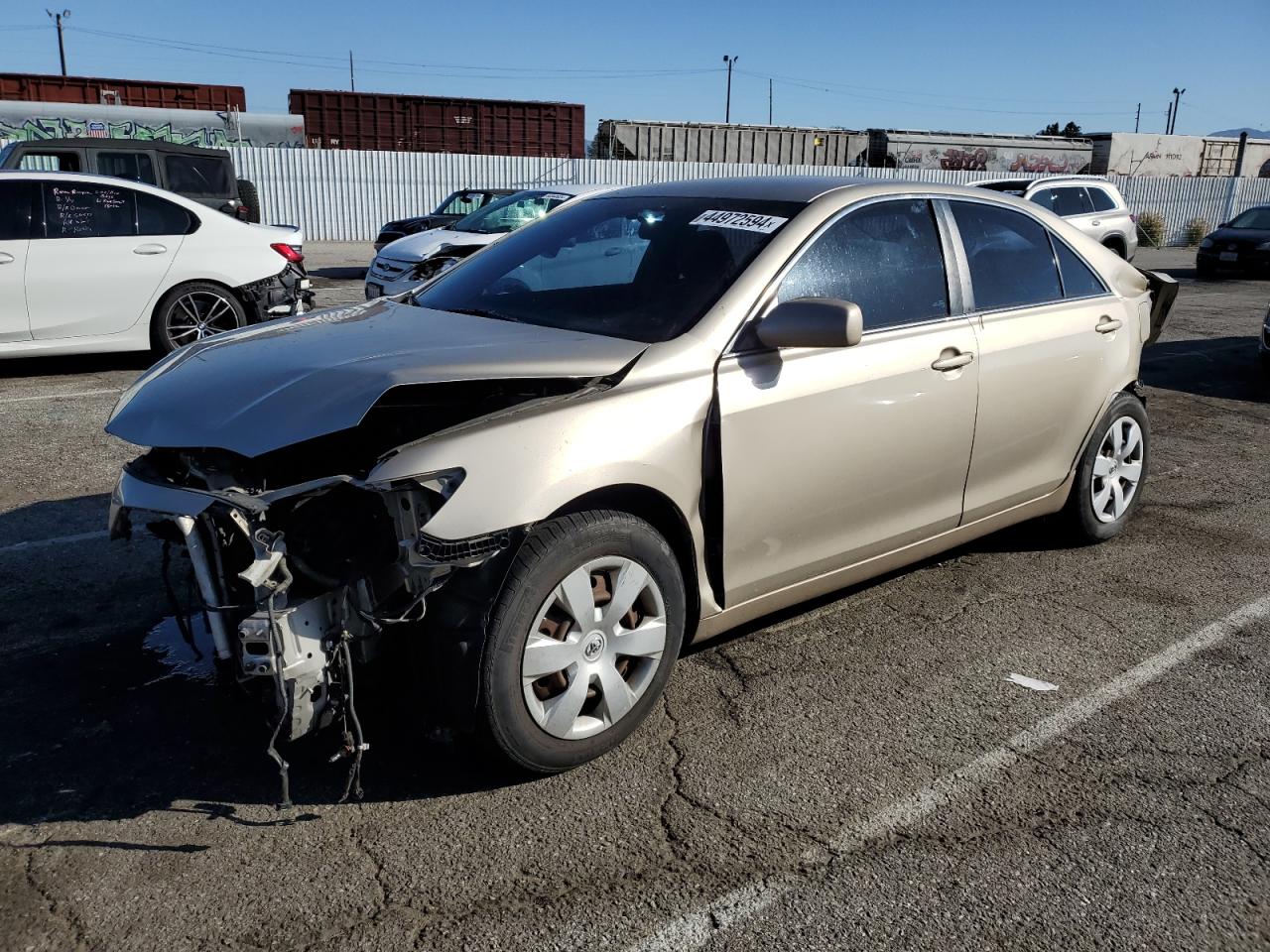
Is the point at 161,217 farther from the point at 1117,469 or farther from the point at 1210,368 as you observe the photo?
the point at 1210,368

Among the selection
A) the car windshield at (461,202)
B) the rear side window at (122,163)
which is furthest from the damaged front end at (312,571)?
the car windshield at (461,202)

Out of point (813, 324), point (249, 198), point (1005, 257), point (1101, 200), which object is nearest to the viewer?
point (813, 324)

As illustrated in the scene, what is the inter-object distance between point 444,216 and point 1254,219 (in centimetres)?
1691

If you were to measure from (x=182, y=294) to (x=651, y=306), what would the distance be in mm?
6711

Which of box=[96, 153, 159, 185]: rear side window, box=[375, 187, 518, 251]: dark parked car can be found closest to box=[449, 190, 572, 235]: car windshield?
box=[375, 187, 518, 251]: dark parked car

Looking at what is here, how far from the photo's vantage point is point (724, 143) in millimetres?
34812

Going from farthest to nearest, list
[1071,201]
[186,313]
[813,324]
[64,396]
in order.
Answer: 1. [1071,201]
2. [186,313]
3. [64,396]
4. [813,324]

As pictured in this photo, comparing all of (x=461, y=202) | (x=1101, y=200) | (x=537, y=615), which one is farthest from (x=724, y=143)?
(x=537, y=615)

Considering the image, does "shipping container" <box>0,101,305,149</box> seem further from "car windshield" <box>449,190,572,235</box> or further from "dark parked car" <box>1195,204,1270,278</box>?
"dark parked car" <box>1195,204,1270,278</box>

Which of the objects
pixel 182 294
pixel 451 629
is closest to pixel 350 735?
pixel 451 629

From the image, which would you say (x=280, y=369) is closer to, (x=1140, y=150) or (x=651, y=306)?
(x=651, y=306)

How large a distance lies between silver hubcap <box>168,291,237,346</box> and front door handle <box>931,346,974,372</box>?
692 cm

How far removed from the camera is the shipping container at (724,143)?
33.5m

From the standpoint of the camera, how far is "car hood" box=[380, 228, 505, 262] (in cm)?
1227
